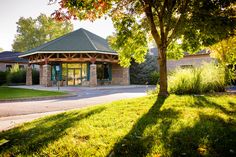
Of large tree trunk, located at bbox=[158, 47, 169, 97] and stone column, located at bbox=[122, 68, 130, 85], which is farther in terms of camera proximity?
stone column, located at bbox=[122, 68, 130, 85]

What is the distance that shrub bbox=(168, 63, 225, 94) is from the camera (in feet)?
35.8

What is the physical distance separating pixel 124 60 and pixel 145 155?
8791mm

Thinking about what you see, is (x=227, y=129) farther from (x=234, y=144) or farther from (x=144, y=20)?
(x=144, y=20)

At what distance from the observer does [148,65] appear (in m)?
33.9

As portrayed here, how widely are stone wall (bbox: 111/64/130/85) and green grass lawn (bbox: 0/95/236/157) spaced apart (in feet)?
84.6

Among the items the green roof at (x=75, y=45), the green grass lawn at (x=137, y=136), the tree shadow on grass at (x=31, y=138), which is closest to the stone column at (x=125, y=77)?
the green roof at (x=75, y=45)

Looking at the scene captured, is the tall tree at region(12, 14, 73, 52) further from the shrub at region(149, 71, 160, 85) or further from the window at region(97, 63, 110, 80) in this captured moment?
the shrub at region(149, 71, 160, 85)

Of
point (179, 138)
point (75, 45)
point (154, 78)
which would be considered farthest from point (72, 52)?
point (179, 138)

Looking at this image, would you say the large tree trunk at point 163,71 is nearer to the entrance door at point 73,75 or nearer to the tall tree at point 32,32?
the entrance door at point 73,75

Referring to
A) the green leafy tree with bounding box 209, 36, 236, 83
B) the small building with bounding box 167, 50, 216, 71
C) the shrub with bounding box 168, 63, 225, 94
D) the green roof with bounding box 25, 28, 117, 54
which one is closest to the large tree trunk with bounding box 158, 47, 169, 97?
the shrub with bounding box 168, 63, 225, 94

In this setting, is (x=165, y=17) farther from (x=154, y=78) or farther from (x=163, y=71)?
(x=154, y=78)

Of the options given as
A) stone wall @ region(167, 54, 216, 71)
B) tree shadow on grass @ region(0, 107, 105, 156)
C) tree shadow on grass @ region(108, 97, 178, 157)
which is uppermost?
stone wall @ region(167, 54, 216, 71)

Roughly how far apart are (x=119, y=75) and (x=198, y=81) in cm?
2246

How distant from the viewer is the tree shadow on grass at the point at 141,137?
3815mm
